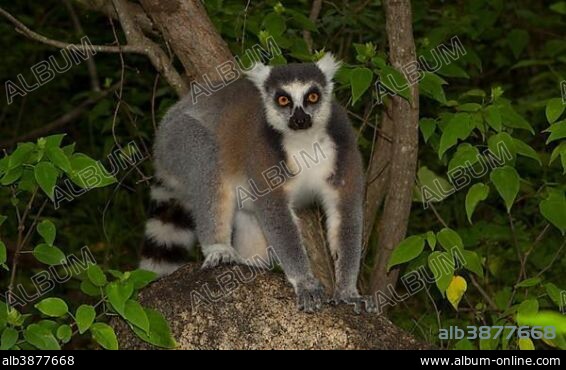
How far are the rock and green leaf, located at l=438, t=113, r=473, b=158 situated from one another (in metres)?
1.07

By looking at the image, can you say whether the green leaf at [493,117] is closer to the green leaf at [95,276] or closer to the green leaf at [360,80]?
the green leaf at [360,80]

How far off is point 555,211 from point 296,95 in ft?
5.34

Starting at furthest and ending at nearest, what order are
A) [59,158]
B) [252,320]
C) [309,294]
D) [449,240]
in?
[449,240] → [309,294] → [252,320] → [59,158]

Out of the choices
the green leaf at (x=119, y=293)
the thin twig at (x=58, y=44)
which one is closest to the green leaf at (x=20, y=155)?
the green leaf at (x=119, y=293)

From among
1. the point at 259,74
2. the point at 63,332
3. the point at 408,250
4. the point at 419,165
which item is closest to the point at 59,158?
the point at 63,332

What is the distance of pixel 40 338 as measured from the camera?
424cm

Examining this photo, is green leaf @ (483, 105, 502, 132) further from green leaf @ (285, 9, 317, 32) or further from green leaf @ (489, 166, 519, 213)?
green leaf @ (285, 9, 317, 32)

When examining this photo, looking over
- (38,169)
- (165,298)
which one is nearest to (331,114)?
(165,298)

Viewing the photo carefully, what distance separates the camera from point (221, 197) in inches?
221

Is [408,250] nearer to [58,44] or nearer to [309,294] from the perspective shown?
[309,294]

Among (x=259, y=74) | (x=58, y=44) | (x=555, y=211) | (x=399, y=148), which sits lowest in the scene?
(x=555, y=211)

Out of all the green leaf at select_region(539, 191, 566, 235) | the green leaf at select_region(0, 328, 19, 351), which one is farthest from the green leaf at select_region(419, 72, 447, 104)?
the green leaf at select_region(0, 328, 19, 351)

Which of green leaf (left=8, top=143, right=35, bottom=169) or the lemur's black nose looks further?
the lemur's black nose

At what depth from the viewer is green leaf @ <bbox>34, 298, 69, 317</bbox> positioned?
426 centimetres
